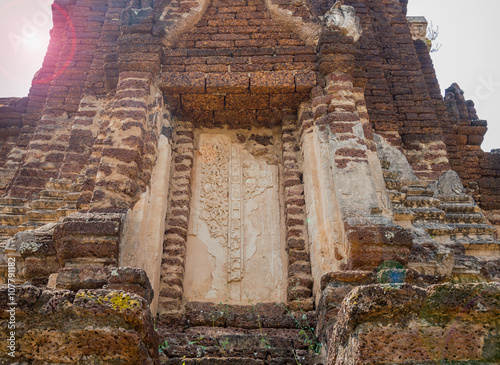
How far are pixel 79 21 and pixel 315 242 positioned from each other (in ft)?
17.6

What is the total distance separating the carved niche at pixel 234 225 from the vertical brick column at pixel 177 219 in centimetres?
14

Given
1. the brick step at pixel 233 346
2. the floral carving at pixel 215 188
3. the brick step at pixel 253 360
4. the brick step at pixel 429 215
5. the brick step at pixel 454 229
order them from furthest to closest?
the brick step at pixel 429 215
the brick step at pixel 454 229
the floral carving at pixel 215 188
the brick step at pixel 233 346
the brick step at pixel 253 360

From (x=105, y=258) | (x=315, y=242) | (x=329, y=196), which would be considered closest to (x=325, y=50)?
(x=329, y=196)

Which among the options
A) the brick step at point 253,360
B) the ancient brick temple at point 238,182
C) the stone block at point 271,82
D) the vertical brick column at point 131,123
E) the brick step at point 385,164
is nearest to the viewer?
the brick step at point 253,360

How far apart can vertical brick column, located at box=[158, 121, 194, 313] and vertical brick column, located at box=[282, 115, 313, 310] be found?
1.04 m

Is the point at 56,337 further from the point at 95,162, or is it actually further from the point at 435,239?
the point at 435,239

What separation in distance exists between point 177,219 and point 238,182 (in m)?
0.83

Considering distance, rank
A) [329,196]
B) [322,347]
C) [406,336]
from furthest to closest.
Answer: [329,196] < [322,347] < [406,336]

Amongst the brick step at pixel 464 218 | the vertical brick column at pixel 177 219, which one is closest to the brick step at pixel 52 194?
the vertical brick column at pixel 177 219

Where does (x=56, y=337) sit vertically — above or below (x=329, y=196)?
below

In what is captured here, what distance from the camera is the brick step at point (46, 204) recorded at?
503cm

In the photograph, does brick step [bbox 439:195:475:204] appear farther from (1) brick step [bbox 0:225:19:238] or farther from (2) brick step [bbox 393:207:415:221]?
(1) brick step [bbox 0:225:19:238]

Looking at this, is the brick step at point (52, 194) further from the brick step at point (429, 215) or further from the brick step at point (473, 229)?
the brick step at point (473, 229)

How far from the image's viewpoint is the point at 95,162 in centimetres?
456
